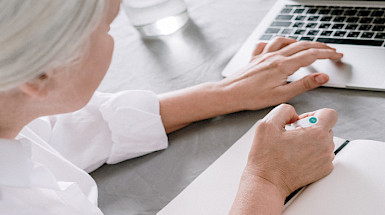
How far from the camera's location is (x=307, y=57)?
0.79m

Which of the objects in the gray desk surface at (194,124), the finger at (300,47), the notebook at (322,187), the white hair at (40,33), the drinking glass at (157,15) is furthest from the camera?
the drinking glass at (157,15)

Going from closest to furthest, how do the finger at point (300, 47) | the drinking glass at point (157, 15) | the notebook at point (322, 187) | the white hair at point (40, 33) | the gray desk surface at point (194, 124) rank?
1. the white hair at point (40, 33)
2. the notebook at point (322, 187)
3. the gray desk surface at point (194, 124)
4. the finger at point (300, 47)
5. the drinking glass at point (157, 15)

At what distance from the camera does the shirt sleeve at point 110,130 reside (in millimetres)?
794

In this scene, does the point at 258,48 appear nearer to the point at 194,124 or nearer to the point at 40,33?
the point at 194,124

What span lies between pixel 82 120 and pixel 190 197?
301mm

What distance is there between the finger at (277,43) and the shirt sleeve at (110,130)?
237mm

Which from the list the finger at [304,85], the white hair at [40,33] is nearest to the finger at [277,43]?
the finger at [304,85]

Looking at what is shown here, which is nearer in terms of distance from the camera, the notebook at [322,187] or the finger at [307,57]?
the notebook at [322,187]

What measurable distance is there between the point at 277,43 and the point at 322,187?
1.17ft

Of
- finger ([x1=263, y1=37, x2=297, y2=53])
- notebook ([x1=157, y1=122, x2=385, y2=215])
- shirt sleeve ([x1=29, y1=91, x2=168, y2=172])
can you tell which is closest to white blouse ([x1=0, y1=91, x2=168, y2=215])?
shirt sleeve ([x1=29, y1=91, x2=168, y2=172])

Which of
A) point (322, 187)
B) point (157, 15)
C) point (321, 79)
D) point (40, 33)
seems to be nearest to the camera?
point (40, 33)

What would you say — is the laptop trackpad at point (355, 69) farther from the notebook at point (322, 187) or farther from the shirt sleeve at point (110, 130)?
the shirt sleeve at point (110, 130)

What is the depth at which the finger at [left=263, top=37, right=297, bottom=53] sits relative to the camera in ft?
2.83

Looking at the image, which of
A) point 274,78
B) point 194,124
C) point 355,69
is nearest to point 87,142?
point 194,124
